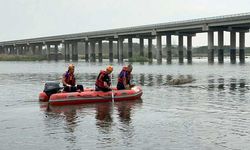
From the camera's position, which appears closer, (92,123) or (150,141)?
(150,141)

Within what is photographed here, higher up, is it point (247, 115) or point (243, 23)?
point (243, 23)

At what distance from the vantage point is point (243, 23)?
317ft

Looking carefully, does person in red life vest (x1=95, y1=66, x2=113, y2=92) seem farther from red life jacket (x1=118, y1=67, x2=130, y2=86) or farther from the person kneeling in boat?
the person kneeling in boat

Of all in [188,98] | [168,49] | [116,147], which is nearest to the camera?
[116,147]

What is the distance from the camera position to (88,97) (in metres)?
22.9

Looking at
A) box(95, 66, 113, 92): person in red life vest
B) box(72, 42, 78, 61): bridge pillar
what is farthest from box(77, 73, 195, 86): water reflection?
box(72, 42, 78, 61): bridge pillar

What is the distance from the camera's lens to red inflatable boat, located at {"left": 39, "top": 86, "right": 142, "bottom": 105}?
73.2 feet

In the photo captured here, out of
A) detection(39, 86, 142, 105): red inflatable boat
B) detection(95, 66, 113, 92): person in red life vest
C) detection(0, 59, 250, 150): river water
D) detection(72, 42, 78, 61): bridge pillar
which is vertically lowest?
detection(0, 59, 250, 150): river water

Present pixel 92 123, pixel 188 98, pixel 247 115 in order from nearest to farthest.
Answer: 1. pixel 92 123
2. pixel 247 115
3. pixel 188 98

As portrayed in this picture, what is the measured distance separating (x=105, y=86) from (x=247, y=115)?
25.4 ft

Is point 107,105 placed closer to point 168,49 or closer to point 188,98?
point 188,98

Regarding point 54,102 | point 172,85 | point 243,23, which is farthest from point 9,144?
point 243,23

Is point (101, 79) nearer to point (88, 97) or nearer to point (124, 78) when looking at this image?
point (88, 97)

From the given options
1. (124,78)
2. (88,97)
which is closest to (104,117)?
(88,97)
